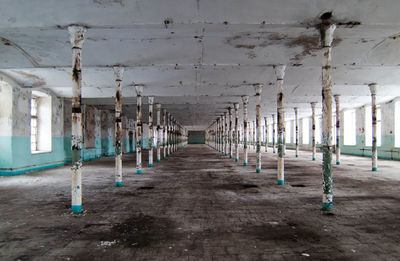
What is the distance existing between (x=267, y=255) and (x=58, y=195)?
7.01m

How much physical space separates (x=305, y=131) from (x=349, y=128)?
29.0 ft

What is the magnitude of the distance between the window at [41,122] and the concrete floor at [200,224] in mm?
7888

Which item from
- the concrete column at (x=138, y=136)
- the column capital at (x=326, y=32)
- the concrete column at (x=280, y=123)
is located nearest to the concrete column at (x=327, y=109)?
the column capital at (x=326, y=32)

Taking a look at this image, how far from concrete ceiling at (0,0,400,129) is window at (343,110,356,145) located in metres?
12.9

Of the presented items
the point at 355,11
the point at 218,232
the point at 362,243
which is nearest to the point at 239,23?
the point at 355,11

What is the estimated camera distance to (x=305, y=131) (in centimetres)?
3466

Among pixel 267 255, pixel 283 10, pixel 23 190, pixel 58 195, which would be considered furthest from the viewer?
pixel 23 190

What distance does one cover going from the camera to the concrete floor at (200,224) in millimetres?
3889

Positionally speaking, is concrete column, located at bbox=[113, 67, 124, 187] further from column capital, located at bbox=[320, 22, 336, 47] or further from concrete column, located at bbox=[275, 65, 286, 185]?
column capital, located at bbox=[320, 22, 336, 47]

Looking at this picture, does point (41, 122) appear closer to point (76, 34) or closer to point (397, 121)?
point (76, 34)

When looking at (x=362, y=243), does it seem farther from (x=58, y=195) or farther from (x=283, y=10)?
(x=58, y=195)

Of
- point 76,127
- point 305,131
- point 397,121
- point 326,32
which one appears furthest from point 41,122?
point 305,131

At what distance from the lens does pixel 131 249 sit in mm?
3996

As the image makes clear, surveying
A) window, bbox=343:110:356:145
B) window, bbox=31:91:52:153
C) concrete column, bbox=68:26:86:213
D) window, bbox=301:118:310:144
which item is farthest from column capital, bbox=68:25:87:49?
window, bbox=301:118:310:144
